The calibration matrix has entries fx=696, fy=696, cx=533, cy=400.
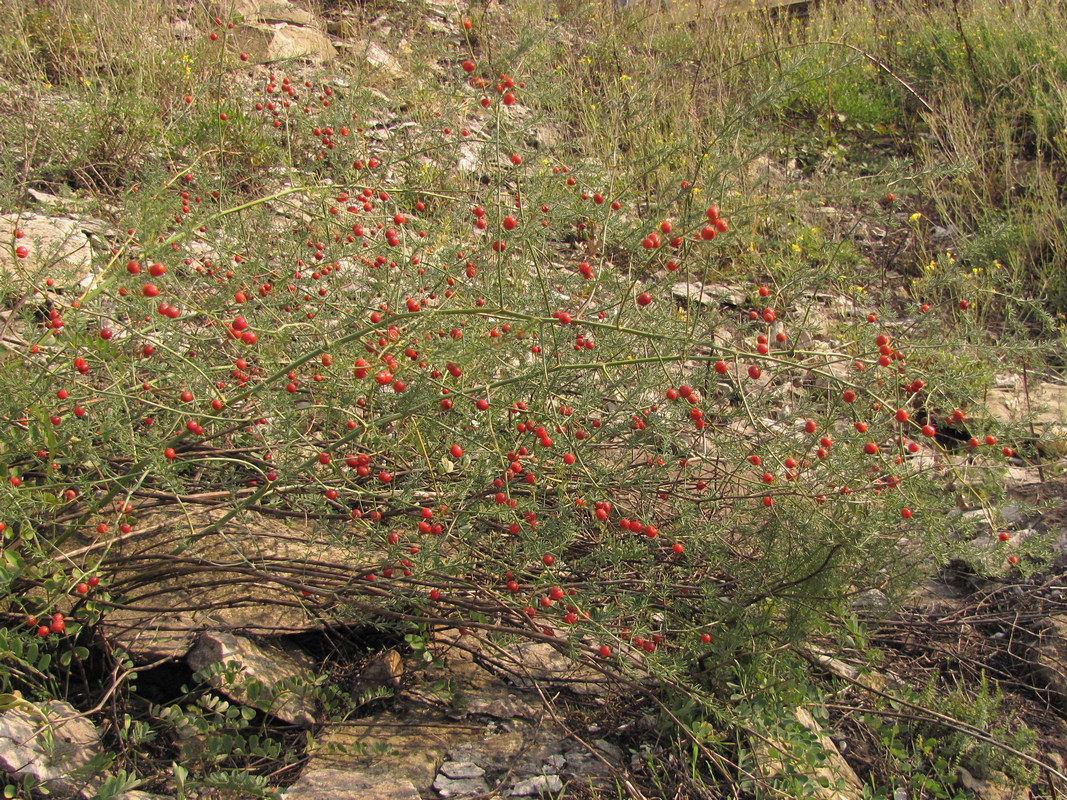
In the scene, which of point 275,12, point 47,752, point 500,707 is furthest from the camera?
point 275,12

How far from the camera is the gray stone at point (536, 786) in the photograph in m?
1.91

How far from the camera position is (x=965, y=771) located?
222 cm

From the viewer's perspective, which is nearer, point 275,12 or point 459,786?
point 459,786

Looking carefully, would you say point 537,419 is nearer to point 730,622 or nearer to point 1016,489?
point 730,622

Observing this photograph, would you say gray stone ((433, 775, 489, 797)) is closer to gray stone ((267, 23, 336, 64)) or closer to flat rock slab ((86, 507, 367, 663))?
flat rock slab ((86, 507, 367, 663))

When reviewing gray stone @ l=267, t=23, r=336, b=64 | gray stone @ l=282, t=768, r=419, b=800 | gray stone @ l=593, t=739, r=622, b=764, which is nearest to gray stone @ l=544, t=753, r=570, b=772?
gray stone @ l=593, t=739, r=622, b=764

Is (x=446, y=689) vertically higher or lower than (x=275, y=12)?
lower

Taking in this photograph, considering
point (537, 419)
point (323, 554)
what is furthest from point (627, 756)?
point (323, 554)

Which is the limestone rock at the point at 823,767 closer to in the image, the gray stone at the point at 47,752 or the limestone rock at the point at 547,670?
the limestone rock at the point at 547,670

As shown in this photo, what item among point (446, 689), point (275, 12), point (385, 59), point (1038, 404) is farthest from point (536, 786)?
point (275, 12)

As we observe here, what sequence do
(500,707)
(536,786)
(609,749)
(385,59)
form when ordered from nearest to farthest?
1. (536,786)
2. (609,749)
3. (500,707)
4. (385,59)

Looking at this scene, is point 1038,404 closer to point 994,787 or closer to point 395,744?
point 994,787

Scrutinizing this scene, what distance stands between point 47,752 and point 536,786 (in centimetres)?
122

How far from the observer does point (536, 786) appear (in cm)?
193
